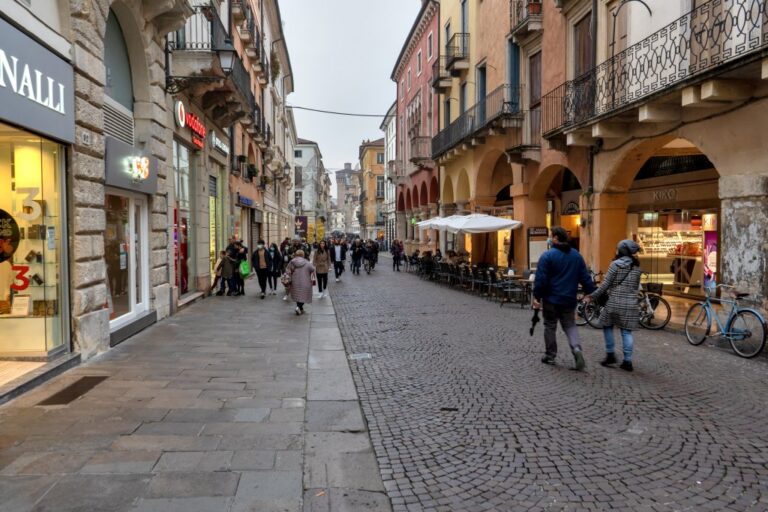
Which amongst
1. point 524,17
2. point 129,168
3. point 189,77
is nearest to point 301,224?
point 524,17

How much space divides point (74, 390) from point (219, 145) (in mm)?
11692

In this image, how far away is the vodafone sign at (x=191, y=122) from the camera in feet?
38.7

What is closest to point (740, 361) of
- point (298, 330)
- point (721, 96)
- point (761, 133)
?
point (761, 133)

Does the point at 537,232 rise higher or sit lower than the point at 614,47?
lower

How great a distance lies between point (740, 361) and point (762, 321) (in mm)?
650

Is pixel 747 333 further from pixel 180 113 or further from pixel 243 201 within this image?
pixel 243 201

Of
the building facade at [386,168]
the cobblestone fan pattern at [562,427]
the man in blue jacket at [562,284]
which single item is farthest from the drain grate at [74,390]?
the building facade at [386,168]

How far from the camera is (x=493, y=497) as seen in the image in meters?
3.70

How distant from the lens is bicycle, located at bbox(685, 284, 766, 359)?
7.89 meters

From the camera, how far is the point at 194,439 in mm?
4551

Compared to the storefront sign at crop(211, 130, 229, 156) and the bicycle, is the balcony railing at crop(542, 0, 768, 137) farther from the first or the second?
the storefront sign at crop(211, 130, 229, 156)

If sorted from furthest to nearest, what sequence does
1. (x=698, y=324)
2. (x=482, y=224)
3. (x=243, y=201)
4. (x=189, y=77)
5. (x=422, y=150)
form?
(x=422, y=150) < (x=243, y=201) < (x=482, y=224) < (x=189, y=77) < (x=698, y=324)

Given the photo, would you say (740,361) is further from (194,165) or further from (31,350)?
(194,165)

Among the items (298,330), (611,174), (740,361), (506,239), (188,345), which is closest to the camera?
(740,361)
